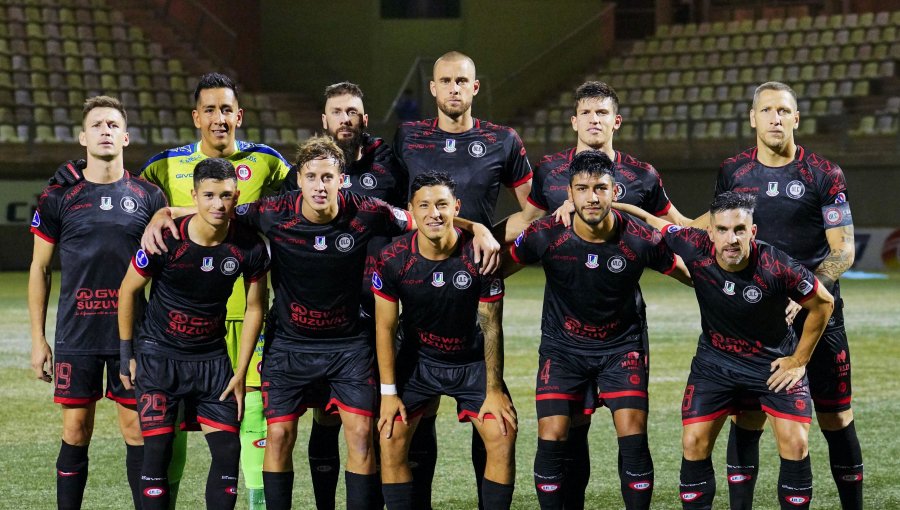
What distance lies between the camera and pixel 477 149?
601 cm

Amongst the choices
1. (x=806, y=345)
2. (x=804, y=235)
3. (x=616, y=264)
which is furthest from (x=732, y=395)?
(x=804, y=235)

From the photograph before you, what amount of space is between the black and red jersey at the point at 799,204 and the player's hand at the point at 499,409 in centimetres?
143

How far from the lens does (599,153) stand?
17.5 feet

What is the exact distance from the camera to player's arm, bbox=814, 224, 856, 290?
5.55 metres

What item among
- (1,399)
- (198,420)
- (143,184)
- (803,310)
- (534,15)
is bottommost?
(1,399)

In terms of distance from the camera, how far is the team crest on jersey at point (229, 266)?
Answer: 529 centimetres

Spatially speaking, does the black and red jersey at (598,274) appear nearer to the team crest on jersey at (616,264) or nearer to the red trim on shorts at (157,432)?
the team crest on jersey at (616,264)

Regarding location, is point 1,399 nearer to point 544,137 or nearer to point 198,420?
point 198,420

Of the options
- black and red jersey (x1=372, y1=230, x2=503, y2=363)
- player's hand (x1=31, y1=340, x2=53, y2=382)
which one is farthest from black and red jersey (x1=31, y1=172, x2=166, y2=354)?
black and red jersey (x1=372, y1=230, x2=503, y2=363)

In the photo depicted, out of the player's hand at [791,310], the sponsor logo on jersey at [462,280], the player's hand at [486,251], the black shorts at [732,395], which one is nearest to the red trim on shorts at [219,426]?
the sponsor logo on jersey at [462,280]

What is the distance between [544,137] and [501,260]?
53.7ft

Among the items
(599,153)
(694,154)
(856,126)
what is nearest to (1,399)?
(599,153)

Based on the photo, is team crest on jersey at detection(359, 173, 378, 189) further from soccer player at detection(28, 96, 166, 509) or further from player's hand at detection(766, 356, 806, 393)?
player's hand at detection(766, 356, 806, 393)

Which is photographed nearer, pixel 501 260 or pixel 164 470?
pixel 164 470
